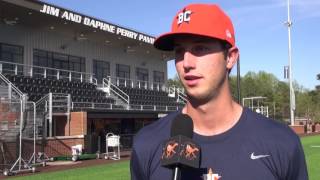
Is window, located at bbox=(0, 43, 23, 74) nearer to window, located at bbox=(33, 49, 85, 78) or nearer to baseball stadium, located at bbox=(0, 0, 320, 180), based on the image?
baseball stadium, located at bbox=(0, 0, 320, 180)

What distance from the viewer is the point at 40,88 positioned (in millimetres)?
35844

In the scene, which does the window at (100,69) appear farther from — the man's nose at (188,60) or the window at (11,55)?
the man's nose at (188,60)

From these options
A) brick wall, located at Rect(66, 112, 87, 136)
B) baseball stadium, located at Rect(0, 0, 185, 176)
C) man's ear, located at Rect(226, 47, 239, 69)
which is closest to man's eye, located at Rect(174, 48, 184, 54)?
man's ear, located at Rect(226, 47, 239, 69)

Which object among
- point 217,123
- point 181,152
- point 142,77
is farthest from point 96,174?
point 142,77

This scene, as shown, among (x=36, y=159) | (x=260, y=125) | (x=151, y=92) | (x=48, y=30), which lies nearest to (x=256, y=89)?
(x=151, y=92)

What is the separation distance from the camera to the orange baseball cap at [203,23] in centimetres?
272

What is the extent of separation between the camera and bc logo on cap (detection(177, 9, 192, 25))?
9.03 feet

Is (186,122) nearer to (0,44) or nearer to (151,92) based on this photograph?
(0,44)

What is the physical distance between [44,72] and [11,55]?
2599 millimetres

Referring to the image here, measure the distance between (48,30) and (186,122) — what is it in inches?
1610

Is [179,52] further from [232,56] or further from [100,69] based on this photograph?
[100,69]

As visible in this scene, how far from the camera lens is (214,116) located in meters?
2.87

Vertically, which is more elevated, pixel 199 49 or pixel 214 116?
pixel 199 49

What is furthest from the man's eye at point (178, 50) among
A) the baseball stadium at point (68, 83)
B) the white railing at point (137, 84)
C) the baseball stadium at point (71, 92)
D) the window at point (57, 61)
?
the white railing at point (137, 84)
